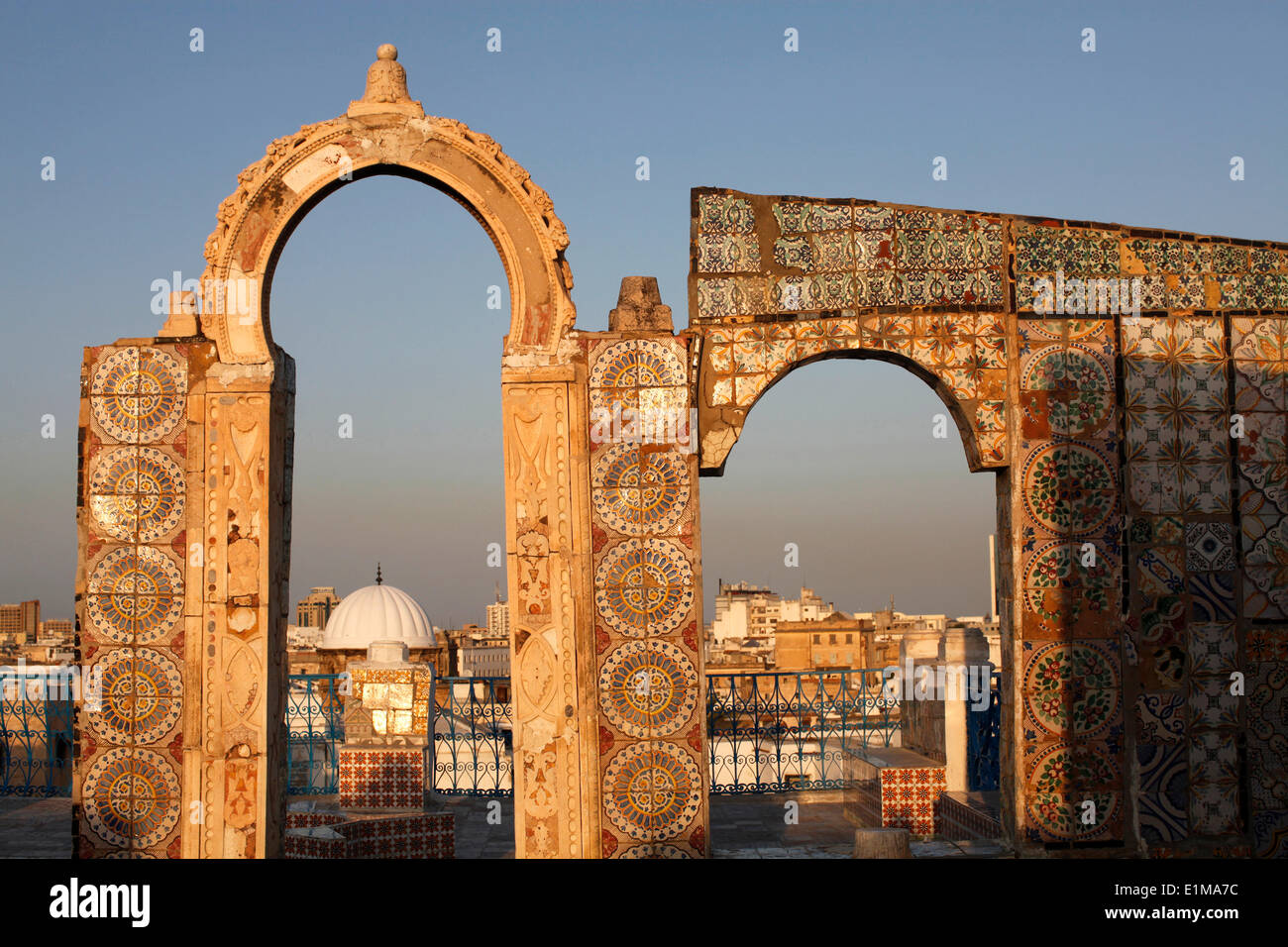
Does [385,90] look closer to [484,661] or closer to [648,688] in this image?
[648,688]

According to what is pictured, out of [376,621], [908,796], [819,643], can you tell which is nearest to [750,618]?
[819,643]

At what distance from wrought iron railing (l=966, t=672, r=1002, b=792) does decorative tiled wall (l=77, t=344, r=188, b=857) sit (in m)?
6.52

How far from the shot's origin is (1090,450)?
A: 360 inches

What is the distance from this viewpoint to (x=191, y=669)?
28.1 feet

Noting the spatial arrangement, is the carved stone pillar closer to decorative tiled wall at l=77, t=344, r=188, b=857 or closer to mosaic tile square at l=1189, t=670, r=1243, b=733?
decorative tiled wall at l=77, t=344, r=188, b=857

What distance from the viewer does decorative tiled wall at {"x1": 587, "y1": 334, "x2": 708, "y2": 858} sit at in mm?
8516

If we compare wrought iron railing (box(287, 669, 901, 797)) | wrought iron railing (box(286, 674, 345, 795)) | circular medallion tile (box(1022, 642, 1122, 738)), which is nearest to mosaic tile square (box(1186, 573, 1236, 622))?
circular medallion tile (box(1022, 642, 1122, 738))

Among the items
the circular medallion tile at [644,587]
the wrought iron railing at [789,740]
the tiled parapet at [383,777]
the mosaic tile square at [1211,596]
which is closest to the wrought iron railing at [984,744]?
the wrought iron railing at [789,740]

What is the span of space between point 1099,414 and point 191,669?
244 inches

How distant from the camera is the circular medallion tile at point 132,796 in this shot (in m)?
8.46

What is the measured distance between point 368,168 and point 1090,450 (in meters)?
5.15

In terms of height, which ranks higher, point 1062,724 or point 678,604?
point 678,604
